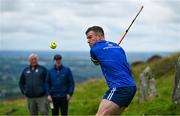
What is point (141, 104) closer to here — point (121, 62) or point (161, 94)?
point (161, 94)

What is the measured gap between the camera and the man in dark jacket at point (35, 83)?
64.2ft

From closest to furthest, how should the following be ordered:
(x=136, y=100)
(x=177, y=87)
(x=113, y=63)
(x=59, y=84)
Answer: (x=113, y=63), (x=59, y=84), (x=177, y=87), (x=136, y=100)

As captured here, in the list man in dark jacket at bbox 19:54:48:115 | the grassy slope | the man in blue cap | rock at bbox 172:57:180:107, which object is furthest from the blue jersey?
the grassy slope

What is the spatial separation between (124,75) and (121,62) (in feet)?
0.92

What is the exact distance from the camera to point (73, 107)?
91.8 feet

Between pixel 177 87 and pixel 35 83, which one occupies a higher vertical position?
pixel 35 83

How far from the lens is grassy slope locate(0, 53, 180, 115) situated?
22578 millimetres

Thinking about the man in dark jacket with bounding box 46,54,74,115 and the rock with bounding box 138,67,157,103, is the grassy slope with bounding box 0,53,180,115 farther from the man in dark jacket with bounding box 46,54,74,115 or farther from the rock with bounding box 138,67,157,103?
the man in dark jacket with bounding box 46,54,74,115

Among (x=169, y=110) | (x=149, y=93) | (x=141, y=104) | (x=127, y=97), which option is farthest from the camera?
(x=149, y=93)

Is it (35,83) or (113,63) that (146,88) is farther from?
(113,63)

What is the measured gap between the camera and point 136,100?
90.7ft

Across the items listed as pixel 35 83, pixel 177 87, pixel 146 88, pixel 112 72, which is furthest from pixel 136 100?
pixel 112 72

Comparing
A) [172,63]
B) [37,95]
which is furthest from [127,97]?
[172,63]

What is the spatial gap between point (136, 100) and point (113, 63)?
16.5 meters
